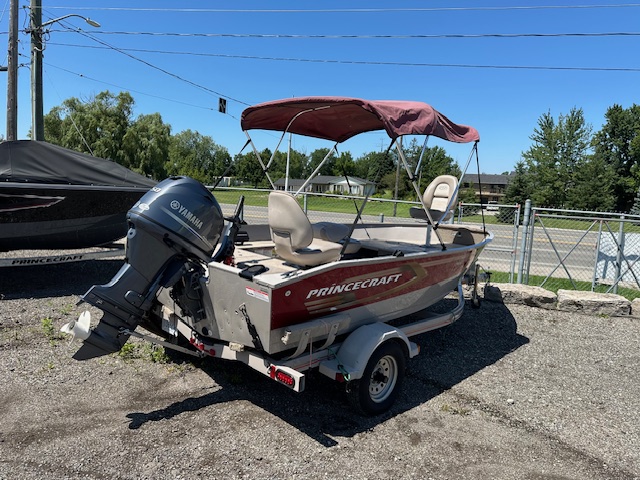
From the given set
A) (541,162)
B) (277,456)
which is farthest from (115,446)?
(541,162)

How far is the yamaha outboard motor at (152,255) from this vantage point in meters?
3.38

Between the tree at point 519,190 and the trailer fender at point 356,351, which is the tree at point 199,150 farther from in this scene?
the trailer fender at point 356,351

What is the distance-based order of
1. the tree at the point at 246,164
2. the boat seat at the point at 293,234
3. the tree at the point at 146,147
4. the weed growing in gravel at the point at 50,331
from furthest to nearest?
the tree at the point at 146,147 → the tree at the point at 246,164 → the weed growing in gravel at the point at 50,331 → the boat seat at the point at 293,234

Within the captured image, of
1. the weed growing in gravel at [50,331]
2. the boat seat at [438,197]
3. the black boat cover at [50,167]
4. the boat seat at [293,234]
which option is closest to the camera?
the boat seat at [293,234]

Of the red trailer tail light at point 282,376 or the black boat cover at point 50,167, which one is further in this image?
the black boat cover at point 50,167

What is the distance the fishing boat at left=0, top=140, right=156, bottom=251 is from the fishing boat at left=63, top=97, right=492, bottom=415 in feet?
12.8

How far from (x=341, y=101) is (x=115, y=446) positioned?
3446mm

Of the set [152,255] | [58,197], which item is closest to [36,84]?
[58,197]

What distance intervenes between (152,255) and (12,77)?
12307 millimetres

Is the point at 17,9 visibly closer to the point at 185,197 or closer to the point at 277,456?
the point at 185,197

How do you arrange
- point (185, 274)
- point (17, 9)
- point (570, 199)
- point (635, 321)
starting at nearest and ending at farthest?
point (185, 274) → point (635, 321) → point (17, 9) → point (570, 199)

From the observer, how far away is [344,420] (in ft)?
12.7

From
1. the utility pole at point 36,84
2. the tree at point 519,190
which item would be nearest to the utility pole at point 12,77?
the utility pole at point 36,84

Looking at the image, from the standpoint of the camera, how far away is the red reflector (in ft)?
11.0
